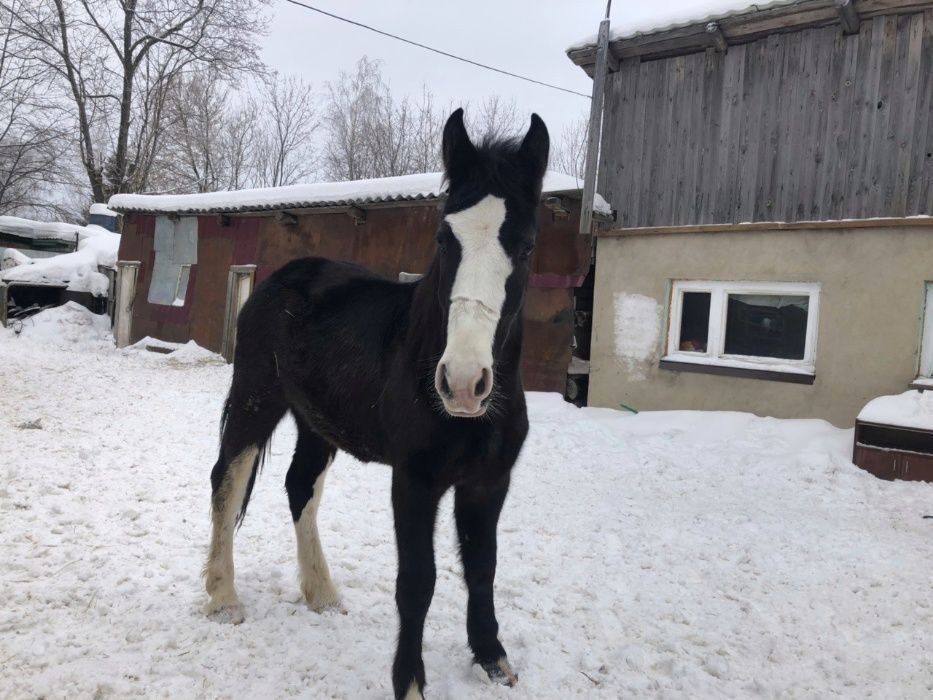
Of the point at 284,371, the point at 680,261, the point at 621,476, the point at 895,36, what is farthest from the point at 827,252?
the point at 284,371

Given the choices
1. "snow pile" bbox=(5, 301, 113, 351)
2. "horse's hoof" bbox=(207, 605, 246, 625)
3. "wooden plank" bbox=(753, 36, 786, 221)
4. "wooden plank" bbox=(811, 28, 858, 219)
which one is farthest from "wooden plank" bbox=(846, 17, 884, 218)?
"snow pile" bbox=(5, 301, 113, 351)

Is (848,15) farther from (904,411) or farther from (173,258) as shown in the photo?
(173,258)

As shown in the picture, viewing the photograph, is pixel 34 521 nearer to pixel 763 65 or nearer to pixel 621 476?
pixel 621 476

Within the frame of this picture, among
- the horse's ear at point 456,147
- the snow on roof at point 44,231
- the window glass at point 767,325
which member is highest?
the snow on roof at point 44,231

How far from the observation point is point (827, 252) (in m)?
6.97

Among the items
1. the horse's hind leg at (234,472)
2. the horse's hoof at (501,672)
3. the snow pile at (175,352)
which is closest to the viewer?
the horse's hoof at (501,672)

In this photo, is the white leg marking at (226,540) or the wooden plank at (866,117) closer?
the white leg marking at (226,540)

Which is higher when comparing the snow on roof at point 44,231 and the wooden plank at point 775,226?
the snow on roof at point 44,231

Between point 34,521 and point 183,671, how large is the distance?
204 cm

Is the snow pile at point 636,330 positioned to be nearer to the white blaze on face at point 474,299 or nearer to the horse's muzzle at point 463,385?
the white blaze on face at point 474,299

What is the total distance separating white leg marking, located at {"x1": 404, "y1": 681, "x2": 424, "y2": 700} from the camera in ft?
7.48

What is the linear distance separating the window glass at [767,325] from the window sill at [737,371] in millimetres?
300

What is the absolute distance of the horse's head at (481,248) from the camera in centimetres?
188

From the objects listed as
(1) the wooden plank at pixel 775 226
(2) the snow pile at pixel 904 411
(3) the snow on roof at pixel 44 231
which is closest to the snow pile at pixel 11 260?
(3) the snow on roof at pixel 44 231
